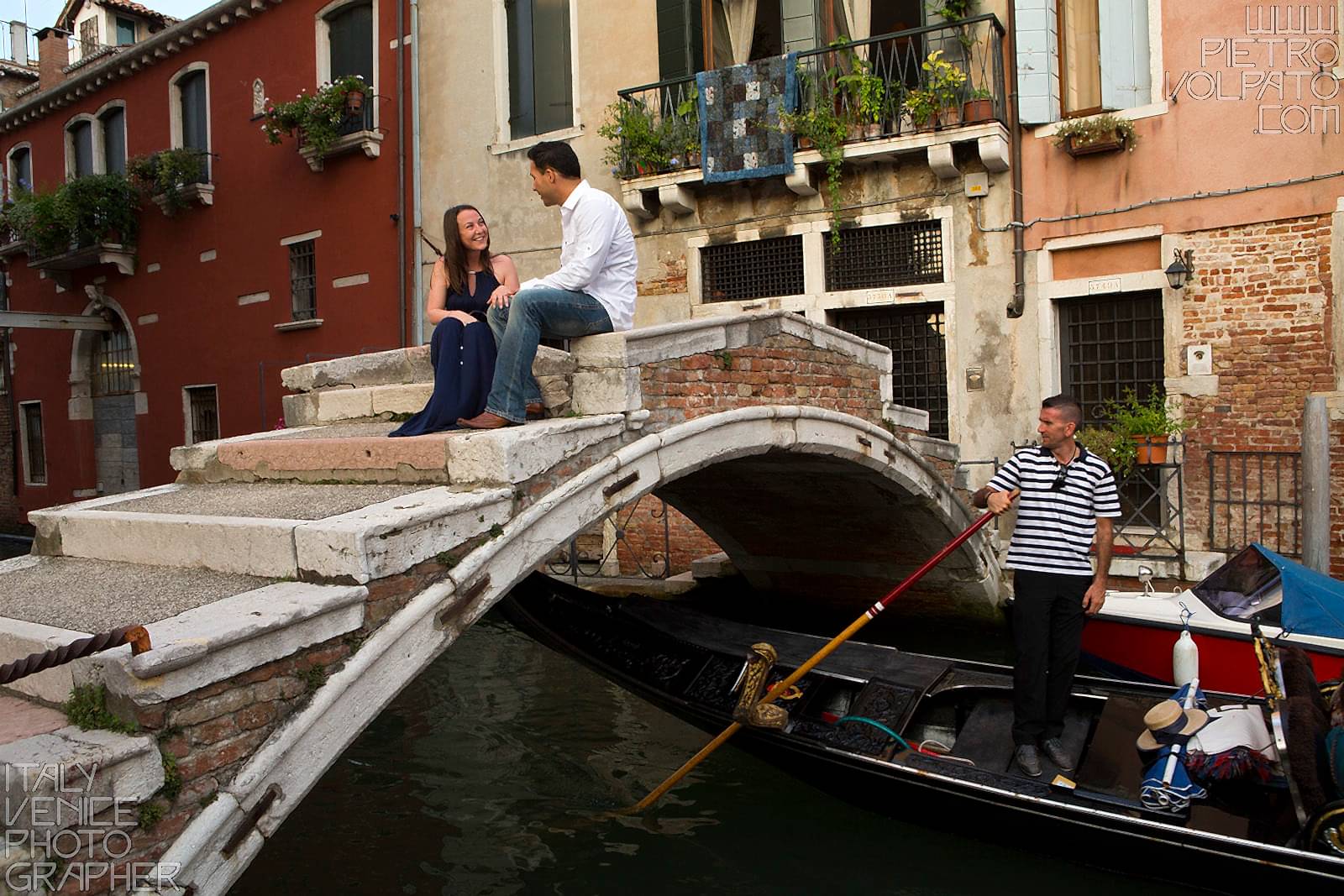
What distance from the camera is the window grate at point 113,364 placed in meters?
12.4

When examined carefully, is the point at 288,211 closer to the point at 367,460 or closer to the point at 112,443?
the point at 112,443

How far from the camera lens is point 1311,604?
4.05 metres

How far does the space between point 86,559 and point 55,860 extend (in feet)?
4.71

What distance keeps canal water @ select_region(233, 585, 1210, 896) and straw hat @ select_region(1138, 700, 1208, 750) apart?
0.47 meters

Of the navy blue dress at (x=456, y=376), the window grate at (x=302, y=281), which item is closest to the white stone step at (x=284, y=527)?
the navy blue dress at (x=456, y=376)

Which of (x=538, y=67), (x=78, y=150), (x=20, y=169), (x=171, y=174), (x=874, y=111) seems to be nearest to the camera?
(x=874, y=111)

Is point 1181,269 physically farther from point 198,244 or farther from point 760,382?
point 198,244

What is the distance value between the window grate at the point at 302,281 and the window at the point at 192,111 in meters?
1.66

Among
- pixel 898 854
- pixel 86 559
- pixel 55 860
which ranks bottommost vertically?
pixel 898 854

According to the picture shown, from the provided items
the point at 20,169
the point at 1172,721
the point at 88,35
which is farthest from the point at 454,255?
the point at 20,169

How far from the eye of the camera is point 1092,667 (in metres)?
5.19

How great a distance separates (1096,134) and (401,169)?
5.70 meters

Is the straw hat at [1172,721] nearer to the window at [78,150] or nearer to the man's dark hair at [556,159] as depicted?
the man's dark hair at [556,159]

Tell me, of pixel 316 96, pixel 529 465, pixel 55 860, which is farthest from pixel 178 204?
pixel 55 860
